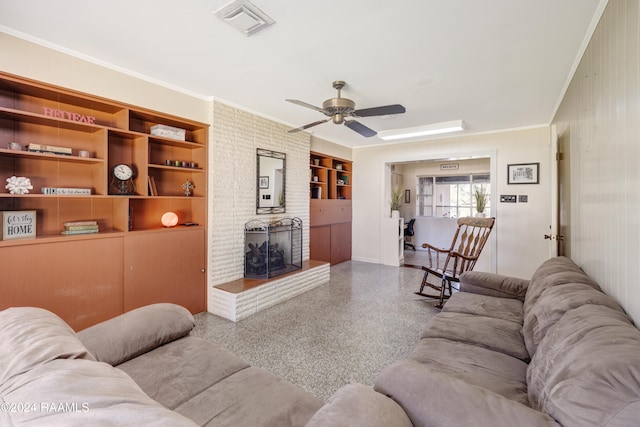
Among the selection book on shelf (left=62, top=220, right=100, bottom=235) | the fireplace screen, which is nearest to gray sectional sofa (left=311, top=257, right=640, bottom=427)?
the fireplace screen

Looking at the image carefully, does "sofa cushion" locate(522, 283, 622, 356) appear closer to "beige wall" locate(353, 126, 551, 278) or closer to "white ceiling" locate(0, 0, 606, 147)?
"white ceiling" locate(0, 0, 606, 147)

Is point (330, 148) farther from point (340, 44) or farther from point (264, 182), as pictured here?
point (340, 44)

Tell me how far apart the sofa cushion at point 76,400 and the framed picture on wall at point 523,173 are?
5.18 metres

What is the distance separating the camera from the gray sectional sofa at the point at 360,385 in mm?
666

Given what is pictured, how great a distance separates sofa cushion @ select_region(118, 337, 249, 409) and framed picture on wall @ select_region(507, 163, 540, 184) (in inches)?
186

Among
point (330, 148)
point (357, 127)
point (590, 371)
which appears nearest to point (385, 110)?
point (357, 127)

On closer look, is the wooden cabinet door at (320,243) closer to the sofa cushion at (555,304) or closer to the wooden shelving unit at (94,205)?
the wooden shelving unit at (94,205)

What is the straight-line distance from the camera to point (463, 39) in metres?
2.06

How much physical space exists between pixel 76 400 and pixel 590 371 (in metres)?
1.36

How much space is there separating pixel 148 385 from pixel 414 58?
2748 mm

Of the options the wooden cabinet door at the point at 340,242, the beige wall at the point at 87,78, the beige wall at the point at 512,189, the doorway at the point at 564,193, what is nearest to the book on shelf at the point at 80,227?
the beige wall at the point at 87,78

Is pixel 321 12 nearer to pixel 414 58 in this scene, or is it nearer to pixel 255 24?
pixel 255 24

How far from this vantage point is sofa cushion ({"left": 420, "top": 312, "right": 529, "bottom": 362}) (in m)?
1.63

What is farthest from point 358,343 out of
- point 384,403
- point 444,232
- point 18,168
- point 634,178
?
point 444,232
